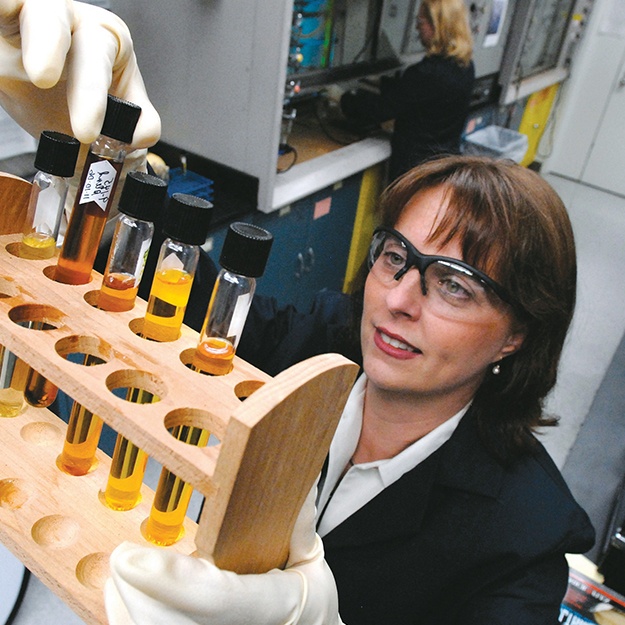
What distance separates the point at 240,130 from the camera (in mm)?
2533

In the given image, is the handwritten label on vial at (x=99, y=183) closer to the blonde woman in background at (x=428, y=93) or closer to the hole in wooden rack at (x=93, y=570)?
the hole in wooden rack at (x=93, y=570)

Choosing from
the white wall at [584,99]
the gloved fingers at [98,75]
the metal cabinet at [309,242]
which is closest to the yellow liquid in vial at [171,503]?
the gloved fingers at [98,75]

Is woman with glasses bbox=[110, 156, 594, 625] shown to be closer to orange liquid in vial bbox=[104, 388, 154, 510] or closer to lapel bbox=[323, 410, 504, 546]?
lapel bbox=[323, 410, 504, 546]

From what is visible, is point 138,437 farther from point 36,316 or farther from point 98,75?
point 98,75

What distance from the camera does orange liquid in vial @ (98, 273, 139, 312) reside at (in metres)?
0.75

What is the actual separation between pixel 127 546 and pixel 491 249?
30.8 inches

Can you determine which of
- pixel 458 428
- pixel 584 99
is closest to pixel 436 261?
pixel 458 428

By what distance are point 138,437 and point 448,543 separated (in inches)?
Answer: 28.1

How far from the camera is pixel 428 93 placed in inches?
133

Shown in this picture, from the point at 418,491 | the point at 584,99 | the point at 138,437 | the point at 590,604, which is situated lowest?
the point at 590,604

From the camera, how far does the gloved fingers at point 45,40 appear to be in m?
0.77

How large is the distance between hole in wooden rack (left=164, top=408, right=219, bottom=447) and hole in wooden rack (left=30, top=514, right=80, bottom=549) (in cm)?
17

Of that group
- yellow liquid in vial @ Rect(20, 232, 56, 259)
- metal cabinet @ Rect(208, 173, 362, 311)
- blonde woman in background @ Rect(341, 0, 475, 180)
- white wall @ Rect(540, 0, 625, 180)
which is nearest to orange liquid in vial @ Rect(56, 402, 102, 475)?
yellow liquid in vial @ Rect(20, 232, 56, 259)

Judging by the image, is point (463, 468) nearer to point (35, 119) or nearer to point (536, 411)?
point (536, 411)
